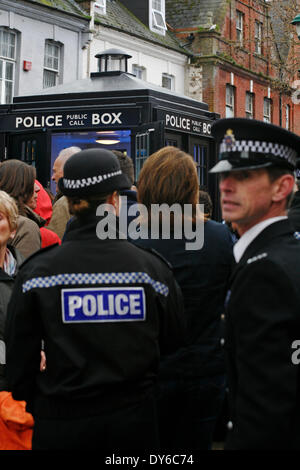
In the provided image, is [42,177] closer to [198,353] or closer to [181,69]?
[198,353]

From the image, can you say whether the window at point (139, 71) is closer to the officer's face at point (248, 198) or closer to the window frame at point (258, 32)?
the window frame at point (258, 32)

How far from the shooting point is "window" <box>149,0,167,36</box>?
26709 millimetres

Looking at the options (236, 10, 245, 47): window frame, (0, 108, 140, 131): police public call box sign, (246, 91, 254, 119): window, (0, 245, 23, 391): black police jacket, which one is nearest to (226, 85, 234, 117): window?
(246, 91, 254, 119): window

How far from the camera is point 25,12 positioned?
19969 millimetres

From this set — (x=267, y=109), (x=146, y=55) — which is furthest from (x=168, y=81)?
(x=267, y=109)

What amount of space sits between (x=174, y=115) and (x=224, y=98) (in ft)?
61.8

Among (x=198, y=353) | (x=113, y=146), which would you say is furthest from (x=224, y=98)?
(x=198, y=353)

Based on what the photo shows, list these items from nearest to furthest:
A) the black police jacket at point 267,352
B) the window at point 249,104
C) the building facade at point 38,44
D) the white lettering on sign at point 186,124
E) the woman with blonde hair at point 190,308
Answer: the black police jacket at point 267,352 < the woman with blonde hair at point 190,308 < the white lettering on sign at point 186,124 < the building facade at point 38,44 < the window at point 249,104

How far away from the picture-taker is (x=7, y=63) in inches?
789

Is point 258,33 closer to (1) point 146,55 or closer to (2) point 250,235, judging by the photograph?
(1) point 146,55

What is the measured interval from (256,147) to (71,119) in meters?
8.20

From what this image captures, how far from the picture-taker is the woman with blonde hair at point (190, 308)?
3660 millimetres

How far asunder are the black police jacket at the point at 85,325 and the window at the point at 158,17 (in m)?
24.7

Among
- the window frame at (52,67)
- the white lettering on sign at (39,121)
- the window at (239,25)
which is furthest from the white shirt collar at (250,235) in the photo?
the window at (239,25)
